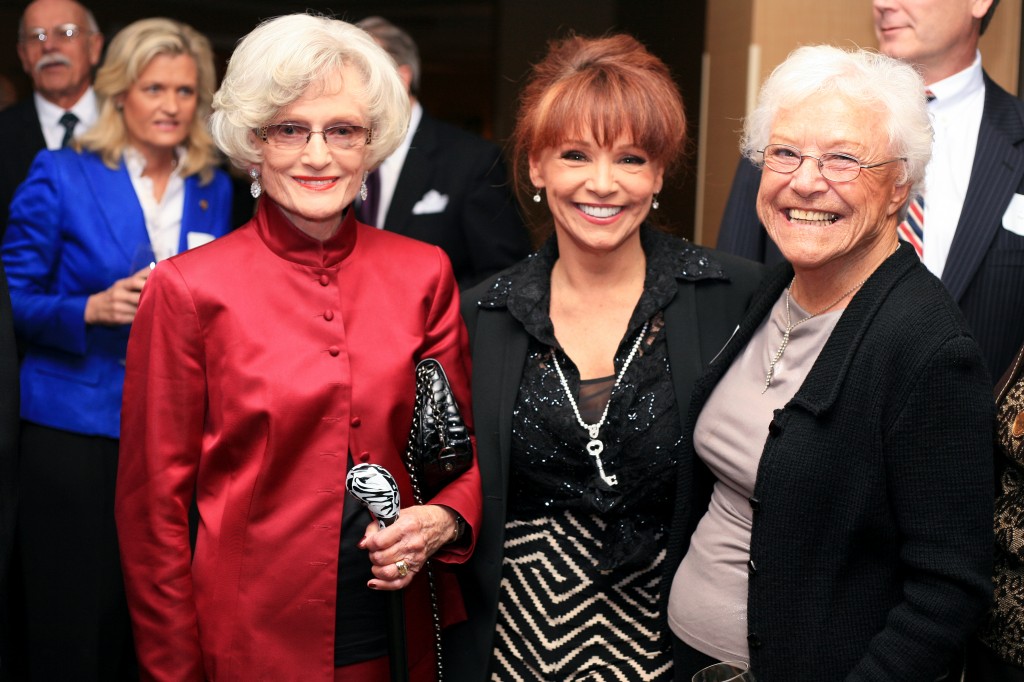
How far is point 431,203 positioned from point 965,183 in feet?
5.55

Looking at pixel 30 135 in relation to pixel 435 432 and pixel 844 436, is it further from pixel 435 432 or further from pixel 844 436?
pixel 844 436

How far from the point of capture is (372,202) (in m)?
3.90

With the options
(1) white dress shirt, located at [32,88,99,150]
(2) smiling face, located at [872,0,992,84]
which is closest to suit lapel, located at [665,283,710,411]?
(2) smiling face, located at [872,0,992,84]

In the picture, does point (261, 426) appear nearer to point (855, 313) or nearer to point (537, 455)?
point (537, 455)

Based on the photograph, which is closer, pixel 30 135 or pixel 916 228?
pixel 916 228

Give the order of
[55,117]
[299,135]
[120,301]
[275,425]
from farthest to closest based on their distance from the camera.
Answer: [55,117] < [120,301] < [299,135] < [275,425]

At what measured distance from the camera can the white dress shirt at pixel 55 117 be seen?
396 cm

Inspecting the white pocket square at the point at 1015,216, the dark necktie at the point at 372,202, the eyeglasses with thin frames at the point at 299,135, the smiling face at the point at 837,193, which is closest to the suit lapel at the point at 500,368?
the eyeglasses with thin frames at the point at 299,135

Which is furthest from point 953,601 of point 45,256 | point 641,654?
point 45,256

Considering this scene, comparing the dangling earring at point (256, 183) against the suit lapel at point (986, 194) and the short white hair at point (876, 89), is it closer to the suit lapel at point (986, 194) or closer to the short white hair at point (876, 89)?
the short white hair at point (876, 89)

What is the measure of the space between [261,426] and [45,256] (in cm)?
146

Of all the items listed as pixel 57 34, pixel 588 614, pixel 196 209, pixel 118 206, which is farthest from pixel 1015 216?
pixel 57 34

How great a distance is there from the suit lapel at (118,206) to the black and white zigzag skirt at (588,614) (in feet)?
5.35

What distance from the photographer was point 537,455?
2373 mm
